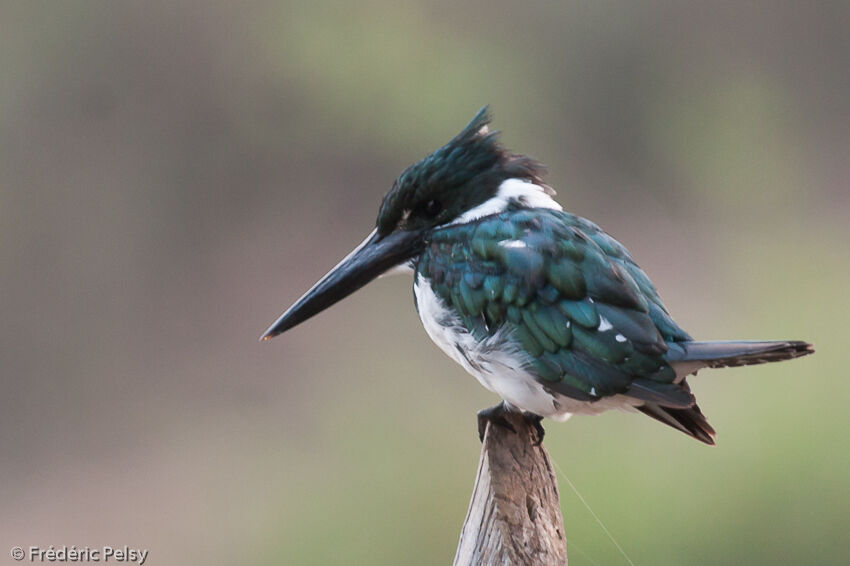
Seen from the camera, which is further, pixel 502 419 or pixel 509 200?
pixel 509 200

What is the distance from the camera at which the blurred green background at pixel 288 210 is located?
369cm

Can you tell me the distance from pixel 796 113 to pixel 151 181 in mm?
2861

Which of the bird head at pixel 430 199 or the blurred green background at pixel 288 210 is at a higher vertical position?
the blurred green background at pixel 288 210

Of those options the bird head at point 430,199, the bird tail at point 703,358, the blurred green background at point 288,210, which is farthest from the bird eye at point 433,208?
the blurred green background at point 288,210

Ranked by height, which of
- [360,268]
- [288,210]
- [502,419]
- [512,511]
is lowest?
[512,511]

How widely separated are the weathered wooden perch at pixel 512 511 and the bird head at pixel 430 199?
0.37 metres

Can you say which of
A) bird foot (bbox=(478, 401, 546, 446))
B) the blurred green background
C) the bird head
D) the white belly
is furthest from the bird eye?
the blurred green background

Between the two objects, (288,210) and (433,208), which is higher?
(288,210)

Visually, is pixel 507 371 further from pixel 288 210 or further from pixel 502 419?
pixel 288 210

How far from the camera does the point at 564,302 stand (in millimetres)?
1553

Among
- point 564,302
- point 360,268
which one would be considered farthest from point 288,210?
point 564,302

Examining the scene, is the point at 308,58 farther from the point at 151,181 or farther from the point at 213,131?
the point at 151,181

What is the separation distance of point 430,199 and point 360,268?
17cm

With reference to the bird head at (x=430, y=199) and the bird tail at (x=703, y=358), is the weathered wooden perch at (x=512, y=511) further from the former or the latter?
the bird head at (x=430, y=199)
